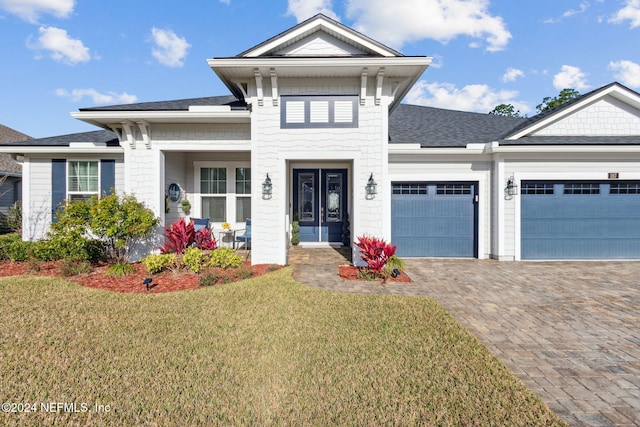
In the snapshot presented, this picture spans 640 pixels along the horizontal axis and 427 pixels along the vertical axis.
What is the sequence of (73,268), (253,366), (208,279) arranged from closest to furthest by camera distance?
(253,366) → (208,279) → (73,268)

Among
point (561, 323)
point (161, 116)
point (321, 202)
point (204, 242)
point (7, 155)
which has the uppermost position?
point (7, 155)

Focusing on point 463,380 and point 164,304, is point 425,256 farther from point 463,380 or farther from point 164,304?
point 164,304

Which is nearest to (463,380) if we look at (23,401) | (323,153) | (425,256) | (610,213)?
(23,401)

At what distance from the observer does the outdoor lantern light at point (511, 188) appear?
8899mm

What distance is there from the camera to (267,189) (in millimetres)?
7945

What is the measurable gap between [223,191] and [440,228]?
748 centimetres

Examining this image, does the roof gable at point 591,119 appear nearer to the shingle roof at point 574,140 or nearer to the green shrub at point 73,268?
the shingle roof at point 574,140

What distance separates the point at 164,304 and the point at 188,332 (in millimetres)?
1417

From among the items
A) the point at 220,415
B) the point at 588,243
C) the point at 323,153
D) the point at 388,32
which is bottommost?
the point at 220,415

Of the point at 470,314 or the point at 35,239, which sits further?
the point at 35,239

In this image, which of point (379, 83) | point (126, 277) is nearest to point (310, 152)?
point (379, 83)

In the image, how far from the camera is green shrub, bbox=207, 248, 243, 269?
7387mm

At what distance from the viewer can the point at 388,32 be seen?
16.0 meters

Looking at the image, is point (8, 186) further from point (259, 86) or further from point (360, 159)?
point (360, 159)
